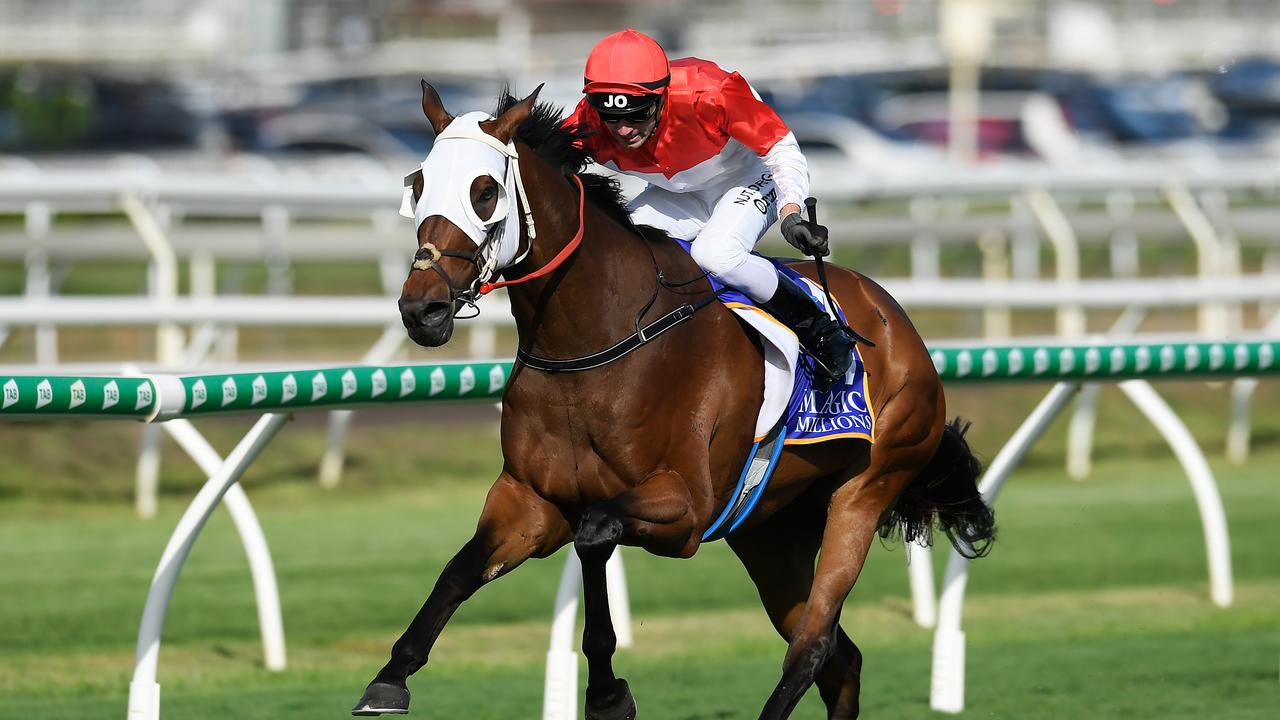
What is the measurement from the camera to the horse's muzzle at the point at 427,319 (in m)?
3.42

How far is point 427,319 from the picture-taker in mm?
3438

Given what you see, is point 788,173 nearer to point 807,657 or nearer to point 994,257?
point 807,657

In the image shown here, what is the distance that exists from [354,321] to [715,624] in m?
2.33

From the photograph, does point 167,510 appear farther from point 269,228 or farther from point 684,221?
point 684,221

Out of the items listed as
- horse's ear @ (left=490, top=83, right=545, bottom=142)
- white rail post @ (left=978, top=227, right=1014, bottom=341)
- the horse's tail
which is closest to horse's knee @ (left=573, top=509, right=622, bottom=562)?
horse's ear @ (left=490, top=83, right=545, bottom=142)

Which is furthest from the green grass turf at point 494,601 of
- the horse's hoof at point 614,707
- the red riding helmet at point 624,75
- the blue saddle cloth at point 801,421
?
the red riding helmet at point 624,75

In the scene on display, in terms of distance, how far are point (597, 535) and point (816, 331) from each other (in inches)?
36.2

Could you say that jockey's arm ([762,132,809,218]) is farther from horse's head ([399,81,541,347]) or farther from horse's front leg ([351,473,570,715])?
horse's front leg ([351,473,570,715])

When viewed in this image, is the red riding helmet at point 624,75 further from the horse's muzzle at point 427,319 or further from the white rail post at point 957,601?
the white rail post at point 957,601

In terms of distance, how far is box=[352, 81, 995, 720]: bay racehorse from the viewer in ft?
11.8

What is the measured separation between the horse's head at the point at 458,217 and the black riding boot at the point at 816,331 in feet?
2.80

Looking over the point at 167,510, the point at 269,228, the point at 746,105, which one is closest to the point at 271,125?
the point at 269,228

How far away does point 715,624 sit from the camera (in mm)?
6535

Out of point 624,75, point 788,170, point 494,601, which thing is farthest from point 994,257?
point 624,75
